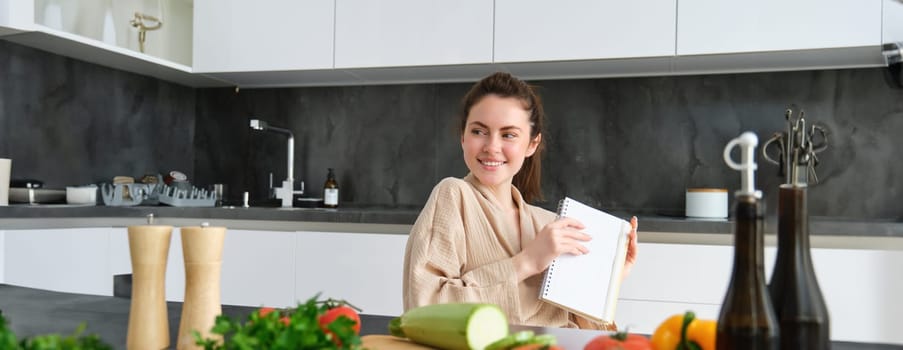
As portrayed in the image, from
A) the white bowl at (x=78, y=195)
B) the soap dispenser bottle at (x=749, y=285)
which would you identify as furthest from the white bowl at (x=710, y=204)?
the white bowl at (x=78, y=195)

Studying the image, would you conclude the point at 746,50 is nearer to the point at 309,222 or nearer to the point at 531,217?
the point at 531,217

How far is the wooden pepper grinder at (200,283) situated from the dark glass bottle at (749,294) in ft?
1.71

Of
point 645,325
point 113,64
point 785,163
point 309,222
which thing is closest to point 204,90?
point 113,64

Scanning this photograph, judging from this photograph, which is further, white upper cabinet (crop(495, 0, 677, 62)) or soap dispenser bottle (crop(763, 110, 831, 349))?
white upper cabinet (crop(495, 0, 677, 62))

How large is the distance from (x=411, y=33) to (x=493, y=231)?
145cm

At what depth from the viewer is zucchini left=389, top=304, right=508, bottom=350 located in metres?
0.77

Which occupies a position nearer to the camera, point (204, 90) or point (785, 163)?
point (785, 163)

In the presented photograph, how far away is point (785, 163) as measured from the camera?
2447 millimetres

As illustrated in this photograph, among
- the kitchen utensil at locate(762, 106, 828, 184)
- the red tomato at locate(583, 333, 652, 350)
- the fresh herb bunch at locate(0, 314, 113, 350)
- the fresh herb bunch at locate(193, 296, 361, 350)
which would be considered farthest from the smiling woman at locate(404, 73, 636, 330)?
the kitchen utensil at locate(762, 106, 828, 184)

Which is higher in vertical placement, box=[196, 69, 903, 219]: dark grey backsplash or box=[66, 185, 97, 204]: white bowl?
box=[196, 69, 903, 219]: dark grey backsplash

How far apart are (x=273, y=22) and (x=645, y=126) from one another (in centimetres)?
157

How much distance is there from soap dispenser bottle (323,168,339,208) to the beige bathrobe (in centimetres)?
152

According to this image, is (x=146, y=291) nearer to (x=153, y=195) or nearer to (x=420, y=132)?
(x=153, y=195)

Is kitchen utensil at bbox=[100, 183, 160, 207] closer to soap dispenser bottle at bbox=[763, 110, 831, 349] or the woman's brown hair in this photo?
the woman's brown hair
